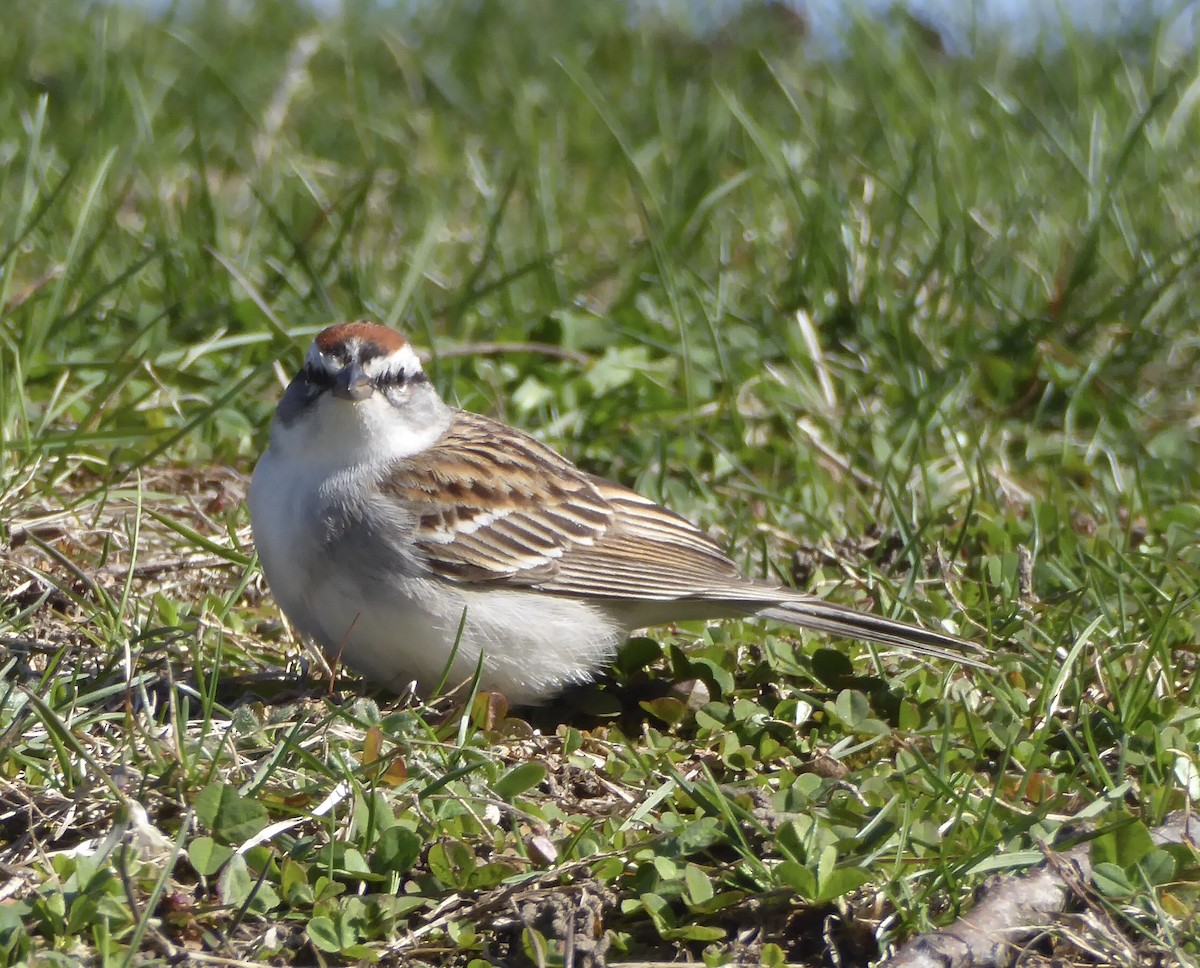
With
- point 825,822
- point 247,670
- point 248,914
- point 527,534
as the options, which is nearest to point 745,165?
point 527,534

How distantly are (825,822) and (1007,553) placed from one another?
1796 mm

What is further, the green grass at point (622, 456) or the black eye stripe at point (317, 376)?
the black eye stripe at point (317, 376)

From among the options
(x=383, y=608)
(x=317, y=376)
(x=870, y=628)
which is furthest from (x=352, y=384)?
(x=870, y=628)

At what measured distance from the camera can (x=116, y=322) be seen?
6.08 m

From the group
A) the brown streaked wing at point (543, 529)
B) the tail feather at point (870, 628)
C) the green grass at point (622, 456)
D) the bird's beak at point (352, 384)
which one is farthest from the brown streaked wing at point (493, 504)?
the tail feather at point (870, 628)

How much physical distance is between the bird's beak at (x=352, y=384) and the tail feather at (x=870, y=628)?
4.31 ft

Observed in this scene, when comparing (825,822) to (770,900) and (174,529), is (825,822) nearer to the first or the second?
(770,900)

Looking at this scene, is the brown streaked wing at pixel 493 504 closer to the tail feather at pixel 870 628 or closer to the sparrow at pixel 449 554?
the sparrow at pixel 449 554

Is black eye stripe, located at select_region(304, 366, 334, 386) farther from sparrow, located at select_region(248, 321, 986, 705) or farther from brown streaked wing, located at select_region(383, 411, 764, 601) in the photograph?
brown streaked wing, located at select_region(383, 411, 764, 601)

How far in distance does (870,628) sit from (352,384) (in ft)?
5.32

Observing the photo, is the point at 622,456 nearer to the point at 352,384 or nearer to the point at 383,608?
the point at 352,384

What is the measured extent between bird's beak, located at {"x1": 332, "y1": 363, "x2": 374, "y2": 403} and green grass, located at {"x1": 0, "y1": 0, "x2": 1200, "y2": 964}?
1.83ft

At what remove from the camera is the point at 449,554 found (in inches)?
169

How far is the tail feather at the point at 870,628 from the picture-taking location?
432 centimetres
